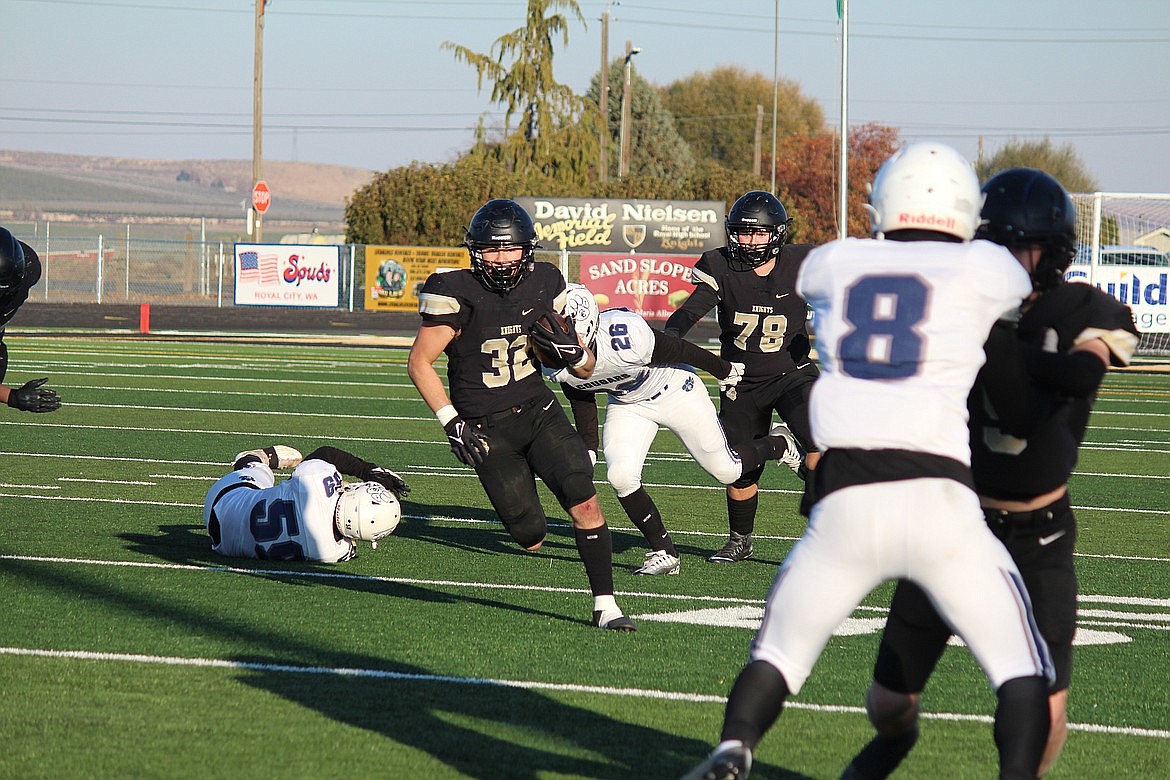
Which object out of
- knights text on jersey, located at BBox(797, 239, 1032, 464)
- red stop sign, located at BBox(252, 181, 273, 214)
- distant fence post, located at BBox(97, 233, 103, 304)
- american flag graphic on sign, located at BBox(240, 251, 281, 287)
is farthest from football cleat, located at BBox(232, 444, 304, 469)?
distant fence post, located at BBox(97, 233, 103, 304)

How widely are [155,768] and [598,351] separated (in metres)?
3.72

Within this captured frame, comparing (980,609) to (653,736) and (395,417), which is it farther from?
(395,417)

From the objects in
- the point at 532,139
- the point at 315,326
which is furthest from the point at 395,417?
the point at 532,139

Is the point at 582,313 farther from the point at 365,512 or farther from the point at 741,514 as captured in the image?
the point at 741,514

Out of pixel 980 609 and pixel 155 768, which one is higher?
pixel 980 609

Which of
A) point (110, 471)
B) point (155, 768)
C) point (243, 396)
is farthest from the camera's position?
point (243, 396)

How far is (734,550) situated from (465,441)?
2361 millimetres

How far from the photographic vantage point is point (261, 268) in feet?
109

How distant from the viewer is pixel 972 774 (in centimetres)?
433

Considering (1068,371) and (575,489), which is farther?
(575,489)

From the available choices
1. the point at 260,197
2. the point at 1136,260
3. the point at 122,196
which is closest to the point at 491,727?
the point at 1136,260

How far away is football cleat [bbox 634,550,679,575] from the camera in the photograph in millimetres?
7578

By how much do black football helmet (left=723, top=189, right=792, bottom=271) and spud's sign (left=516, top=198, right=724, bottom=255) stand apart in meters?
27.0

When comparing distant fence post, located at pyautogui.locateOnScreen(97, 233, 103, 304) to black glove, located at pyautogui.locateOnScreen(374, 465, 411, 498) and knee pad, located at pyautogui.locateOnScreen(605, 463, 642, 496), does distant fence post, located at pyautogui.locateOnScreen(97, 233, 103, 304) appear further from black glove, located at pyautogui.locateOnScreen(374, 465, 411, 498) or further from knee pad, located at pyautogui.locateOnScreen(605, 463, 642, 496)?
knee pad, located at pyautogui.locateOnScreen(605, 463, 642, 496)
